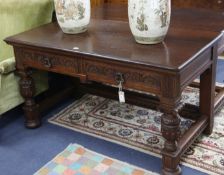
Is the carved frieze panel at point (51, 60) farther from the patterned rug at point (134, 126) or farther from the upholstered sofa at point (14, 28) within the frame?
the patterned rug at point (134, 126)

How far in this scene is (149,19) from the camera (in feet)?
4.38

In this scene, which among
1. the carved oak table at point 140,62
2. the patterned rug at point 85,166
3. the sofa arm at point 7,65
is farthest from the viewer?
the sofa arm at point 7,65

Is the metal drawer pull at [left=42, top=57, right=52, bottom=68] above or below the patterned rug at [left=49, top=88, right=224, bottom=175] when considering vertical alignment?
above

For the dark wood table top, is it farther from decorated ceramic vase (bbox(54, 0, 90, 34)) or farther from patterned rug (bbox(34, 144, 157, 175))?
patterned rug (bbox(34, 144, 157, 175))

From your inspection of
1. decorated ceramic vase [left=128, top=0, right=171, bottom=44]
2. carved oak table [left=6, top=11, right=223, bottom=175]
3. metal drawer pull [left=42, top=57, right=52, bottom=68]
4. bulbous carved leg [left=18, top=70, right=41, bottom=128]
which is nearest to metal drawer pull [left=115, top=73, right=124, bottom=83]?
carved oak table [left=6, top=11, right=223, bottom=175]

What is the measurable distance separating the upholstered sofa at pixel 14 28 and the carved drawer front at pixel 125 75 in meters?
0.51

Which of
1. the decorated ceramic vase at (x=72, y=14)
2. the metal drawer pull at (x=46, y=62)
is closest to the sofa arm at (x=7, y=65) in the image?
the metal drawer pull at (x=46, y=62)

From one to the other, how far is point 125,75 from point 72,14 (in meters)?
0.43

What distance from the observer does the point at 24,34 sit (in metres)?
1.70

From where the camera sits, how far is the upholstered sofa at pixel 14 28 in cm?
175

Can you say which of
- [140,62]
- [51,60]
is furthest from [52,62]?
[140,62]

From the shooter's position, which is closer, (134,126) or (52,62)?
(52,62)

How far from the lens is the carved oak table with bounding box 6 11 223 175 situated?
1269 millimetres

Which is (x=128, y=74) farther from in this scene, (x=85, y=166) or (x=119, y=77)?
(x=85, y=166)
